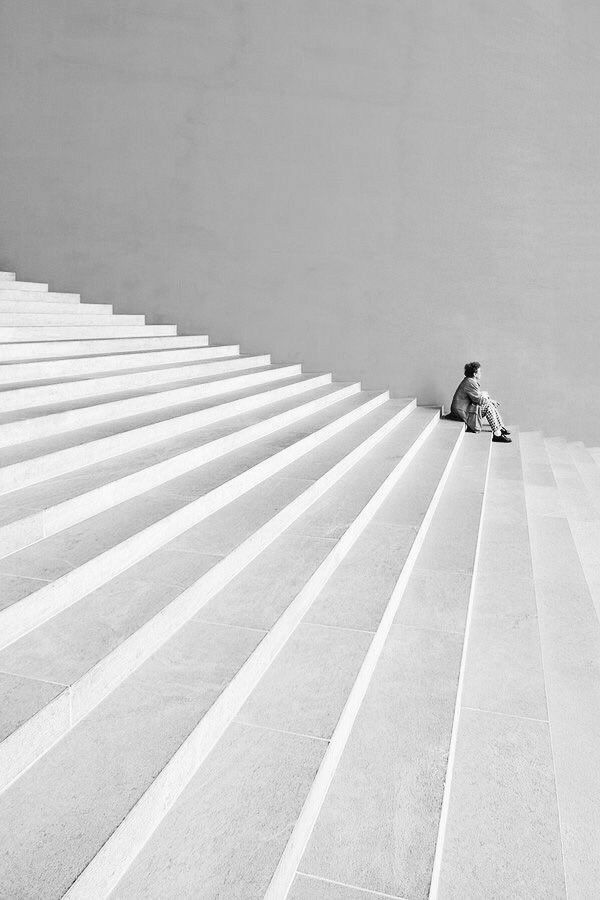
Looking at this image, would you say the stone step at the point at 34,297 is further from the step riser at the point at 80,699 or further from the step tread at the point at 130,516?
the step riser at the point at 80,699

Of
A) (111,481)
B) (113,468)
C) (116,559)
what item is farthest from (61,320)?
(116,559)

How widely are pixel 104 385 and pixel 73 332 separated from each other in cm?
177

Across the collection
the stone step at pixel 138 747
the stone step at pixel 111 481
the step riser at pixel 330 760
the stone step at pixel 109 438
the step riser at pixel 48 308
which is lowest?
the step riser at pixel 330 760

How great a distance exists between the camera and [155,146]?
8.23 meters

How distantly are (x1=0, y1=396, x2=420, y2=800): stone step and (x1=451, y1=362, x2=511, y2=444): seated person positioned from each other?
3.34 m

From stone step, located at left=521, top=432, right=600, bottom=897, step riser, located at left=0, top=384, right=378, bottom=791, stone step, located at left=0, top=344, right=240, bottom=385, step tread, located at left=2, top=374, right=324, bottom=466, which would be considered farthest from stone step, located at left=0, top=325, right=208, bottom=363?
stone step, located at left=521, top=432, right=600, bottom=897

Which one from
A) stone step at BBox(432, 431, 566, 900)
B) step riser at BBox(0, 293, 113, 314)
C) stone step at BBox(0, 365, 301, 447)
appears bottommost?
stone step at BBox(432, 431, 566, 900)

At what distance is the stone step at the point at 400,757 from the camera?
1778mm

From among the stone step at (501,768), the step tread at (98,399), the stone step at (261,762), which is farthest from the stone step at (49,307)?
the stone step at (501,768)

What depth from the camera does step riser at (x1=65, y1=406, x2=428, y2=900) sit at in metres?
1.50

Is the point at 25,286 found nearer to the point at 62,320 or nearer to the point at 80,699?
the point at 62,320

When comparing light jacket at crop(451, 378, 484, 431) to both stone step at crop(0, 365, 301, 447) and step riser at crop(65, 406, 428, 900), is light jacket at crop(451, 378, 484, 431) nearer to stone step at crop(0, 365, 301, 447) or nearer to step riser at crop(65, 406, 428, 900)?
stone step at crop(0, 365, 301, 447)

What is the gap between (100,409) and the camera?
4070mm

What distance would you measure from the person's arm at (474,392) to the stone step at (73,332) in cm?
322
